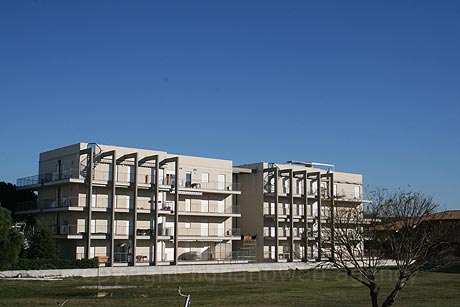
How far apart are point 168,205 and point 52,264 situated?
1842 cm

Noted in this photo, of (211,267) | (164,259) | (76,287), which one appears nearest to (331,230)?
(76,287)

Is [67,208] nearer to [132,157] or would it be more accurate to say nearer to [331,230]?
[132,157]

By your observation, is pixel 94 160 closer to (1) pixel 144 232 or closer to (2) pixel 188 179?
(1) pixel 144 232

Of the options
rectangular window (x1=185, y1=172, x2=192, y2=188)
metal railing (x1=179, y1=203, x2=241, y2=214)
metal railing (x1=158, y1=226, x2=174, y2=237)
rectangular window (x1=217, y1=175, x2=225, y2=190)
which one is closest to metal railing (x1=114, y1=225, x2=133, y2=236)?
metal railing (x1=158, y1=226, x2=174, y2=237)

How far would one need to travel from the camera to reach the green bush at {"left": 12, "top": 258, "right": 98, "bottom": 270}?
52.3m

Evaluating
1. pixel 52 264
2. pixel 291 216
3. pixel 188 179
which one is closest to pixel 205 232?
pixel 188 179

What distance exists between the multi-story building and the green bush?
12.9 feet

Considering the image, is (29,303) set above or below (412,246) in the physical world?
below

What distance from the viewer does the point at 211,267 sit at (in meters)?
63.4

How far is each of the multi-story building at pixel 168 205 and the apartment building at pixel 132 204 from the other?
0.34ft

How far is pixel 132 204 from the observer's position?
66750mm

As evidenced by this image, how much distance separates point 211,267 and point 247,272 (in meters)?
3.77

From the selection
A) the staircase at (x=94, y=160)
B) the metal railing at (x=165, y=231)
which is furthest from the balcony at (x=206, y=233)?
the staircase at (x=94, y=160)

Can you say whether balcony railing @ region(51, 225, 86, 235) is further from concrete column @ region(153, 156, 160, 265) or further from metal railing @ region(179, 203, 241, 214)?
metal railing @ region(179, 203, 241, 214)
